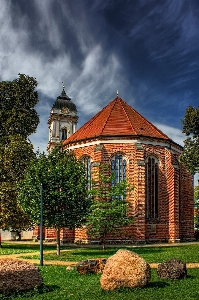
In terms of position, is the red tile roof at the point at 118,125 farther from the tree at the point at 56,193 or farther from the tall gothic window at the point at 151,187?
the tree at the point at 56,193

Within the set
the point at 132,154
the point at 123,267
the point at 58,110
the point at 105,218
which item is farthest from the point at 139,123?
the point at 123,267

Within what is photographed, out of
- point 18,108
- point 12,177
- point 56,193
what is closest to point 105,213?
point 56,193

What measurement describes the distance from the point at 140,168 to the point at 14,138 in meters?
11.8

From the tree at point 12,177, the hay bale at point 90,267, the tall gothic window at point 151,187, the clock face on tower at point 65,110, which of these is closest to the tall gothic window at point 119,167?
the tall gothic window at point 151,187

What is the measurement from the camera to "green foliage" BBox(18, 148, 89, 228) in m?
23.9

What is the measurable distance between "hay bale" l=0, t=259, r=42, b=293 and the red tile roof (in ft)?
77.9

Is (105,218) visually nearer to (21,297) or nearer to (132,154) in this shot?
(132,154)

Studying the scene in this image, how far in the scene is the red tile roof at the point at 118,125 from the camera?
35062 mm

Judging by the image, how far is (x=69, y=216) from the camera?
79.6 feet

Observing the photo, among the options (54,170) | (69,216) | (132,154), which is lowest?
(69,216)

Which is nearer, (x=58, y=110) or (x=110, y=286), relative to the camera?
(x=110, y=286)

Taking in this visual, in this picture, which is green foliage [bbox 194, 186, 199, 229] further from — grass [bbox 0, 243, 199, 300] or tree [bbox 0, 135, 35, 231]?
grass [bbox 0, 243, 199, 300]

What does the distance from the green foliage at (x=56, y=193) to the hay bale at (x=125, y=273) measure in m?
12.5

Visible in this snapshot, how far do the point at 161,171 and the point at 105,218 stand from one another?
33.6 feet
